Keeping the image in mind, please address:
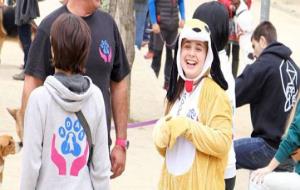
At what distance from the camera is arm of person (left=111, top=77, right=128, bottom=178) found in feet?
15.0

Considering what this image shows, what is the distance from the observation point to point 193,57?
4.46 meters

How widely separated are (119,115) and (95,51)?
44 cm

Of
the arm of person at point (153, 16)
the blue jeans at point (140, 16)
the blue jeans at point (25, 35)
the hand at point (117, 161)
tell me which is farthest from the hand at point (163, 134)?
the blue jeans at point (140, 16)

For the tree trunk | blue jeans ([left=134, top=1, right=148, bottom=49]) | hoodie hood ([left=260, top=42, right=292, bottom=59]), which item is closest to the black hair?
hoodie hood ([left=260, top=42, right=292, bottom=59])

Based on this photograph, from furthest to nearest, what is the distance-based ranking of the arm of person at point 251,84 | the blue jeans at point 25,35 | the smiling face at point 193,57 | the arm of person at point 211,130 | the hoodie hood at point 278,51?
1. the blue jeans at point 25,35
2. the hoodie hood at point 278,51
3. the arm of person at point 251,84
4. the smiling face at point 193,57
5. the arm of person at point 211,130

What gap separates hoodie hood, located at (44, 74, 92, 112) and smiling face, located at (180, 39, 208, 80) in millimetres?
783

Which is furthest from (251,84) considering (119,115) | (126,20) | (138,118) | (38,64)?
(138,118)

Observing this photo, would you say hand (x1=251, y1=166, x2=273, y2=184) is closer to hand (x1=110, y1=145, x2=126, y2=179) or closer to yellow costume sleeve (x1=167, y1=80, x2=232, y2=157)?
yellow costume sleeve (x1=167, y1=80, x2=232, y2=157)

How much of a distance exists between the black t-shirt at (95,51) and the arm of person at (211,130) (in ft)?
1.46

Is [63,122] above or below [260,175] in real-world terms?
above

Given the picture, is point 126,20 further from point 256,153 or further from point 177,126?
point 177,126

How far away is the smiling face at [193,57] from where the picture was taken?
175 inches

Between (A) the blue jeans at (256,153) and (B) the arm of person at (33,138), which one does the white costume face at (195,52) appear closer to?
(B) the arm of person at (33,138)

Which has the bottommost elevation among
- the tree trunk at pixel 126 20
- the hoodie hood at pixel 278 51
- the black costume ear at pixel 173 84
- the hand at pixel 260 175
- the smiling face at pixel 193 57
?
the tree trunk at pixel 126 20
